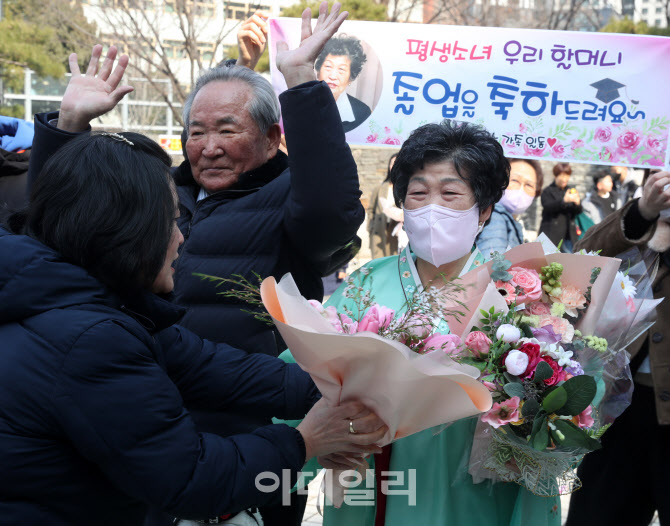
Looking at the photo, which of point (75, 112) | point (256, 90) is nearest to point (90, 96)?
point (75, 112)

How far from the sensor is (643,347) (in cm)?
328

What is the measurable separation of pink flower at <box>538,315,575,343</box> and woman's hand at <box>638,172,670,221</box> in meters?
1.19

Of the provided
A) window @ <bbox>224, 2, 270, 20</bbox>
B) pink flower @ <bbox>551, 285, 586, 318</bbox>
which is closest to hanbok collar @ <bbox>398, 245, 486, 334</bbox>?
pink flower @ <bbox>551, 285, 586, 318</bbox>

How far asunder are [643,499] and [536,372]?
1.68m

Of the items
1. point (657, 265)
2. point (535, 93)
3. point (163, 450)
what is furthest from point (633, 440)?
point (163, 450)

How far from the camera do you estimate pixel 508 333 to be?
83.0 inches

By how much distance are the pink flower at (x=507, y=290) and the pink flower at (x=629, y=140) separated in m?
1.93

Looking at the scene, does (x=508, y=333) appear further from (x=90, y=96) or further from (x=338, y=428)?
(x=90, y=96)

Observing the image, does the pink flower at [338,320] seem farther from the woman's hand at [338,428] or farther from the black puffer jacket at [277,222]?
the black puffer jacket at [277,222]

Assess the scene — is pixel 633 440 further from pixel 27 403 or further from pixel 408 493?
pixel 27 403

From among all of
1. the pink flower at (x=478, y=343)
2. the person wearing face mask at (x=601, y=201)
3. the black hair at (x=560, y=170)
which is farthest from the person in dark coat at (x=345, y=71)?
the person wearing face mask at (x=601, y=201)

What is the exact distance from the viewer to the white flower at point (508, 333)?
211cm

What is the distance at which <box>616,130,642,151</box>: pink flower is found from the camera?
3.83m

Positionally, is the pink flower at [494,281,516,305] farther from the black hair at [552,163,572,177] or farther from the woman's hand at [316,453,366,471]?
the black hair at [552,163,572,177]
